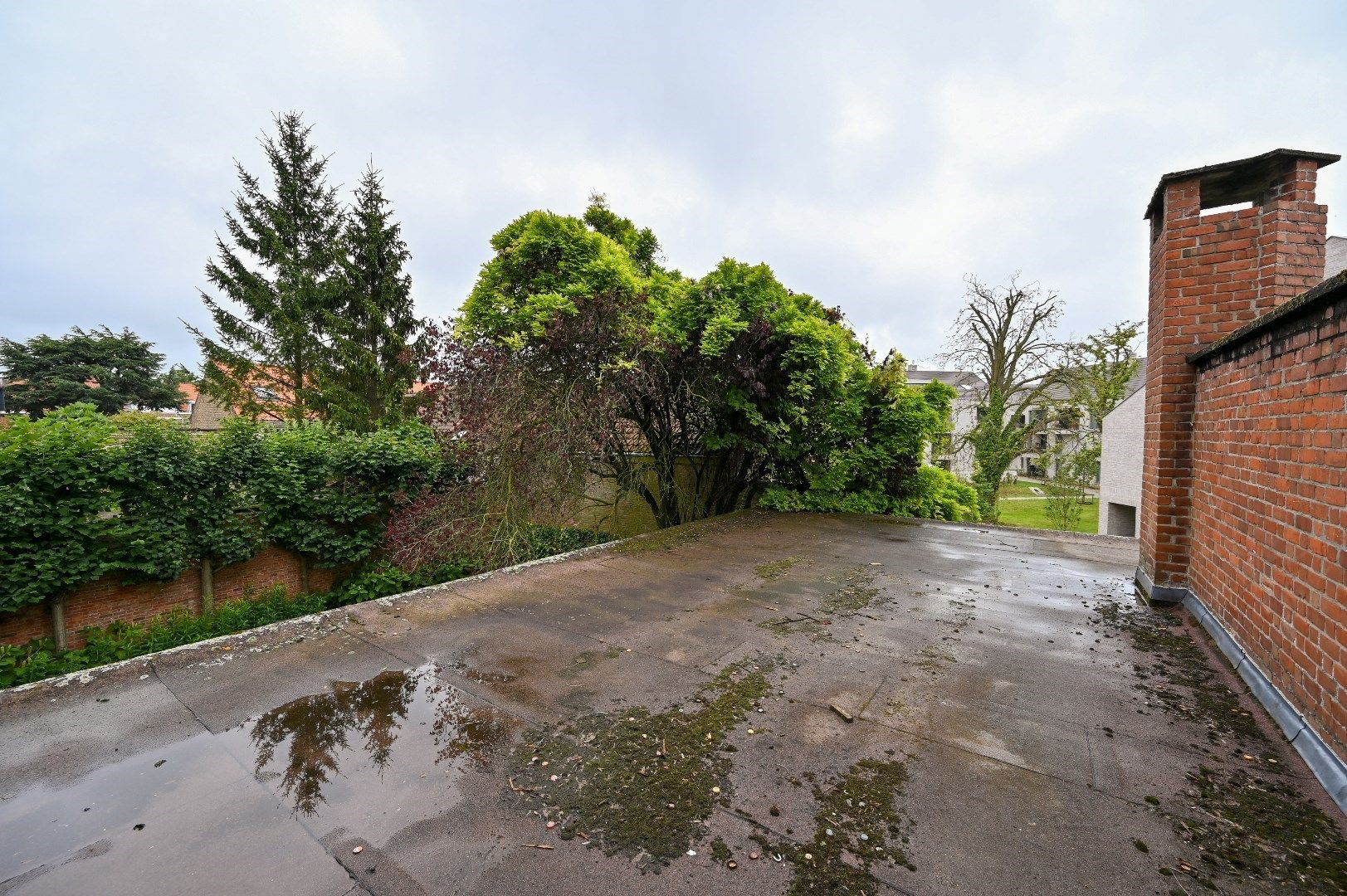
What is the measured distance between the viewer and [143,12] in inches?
239

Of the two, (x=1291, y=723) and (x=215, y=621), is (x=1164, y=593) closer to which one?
(x=1291, y=723)

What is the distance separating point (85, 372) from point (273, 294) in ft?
74.7

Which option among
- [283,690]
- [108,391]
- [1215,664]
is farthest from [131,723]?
[108,391]

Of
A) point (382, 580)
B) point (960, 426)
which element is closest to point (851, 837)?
point (382, 580)

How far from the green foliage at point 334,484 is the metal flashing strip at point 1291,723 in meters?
7.99

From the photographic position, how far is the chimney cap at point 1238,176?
3.03 m

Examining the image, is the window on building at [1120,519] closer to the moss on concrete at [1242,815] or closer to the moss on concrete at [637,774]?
the moss on concrete at [1242,815]

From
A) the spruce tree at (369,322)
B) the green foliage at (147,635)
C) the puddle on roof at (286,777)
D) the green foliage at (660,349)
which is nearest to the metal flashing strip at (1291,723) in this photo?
the puddle on roof at (286,777)

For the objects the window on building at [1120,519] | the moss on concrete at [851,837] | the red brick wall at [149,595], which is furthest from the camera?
the window on building at [1120,519]

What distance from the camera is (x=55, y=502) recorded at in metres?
A: 4.92

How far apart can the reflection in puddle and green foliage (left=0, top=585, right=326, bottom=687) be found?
3.82m

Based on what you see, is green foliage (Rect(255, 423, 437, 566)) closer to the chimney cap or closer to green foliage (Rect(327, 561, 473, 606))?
green foliage (Rect(327, 561, 473, 606))

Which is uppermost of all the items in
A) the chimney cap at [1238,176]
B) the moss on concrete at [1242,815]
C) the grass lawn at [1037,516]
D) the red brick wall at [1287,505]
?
the chimney cap at [1238,176]

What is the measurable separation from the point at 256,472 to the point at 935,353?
18.9m
